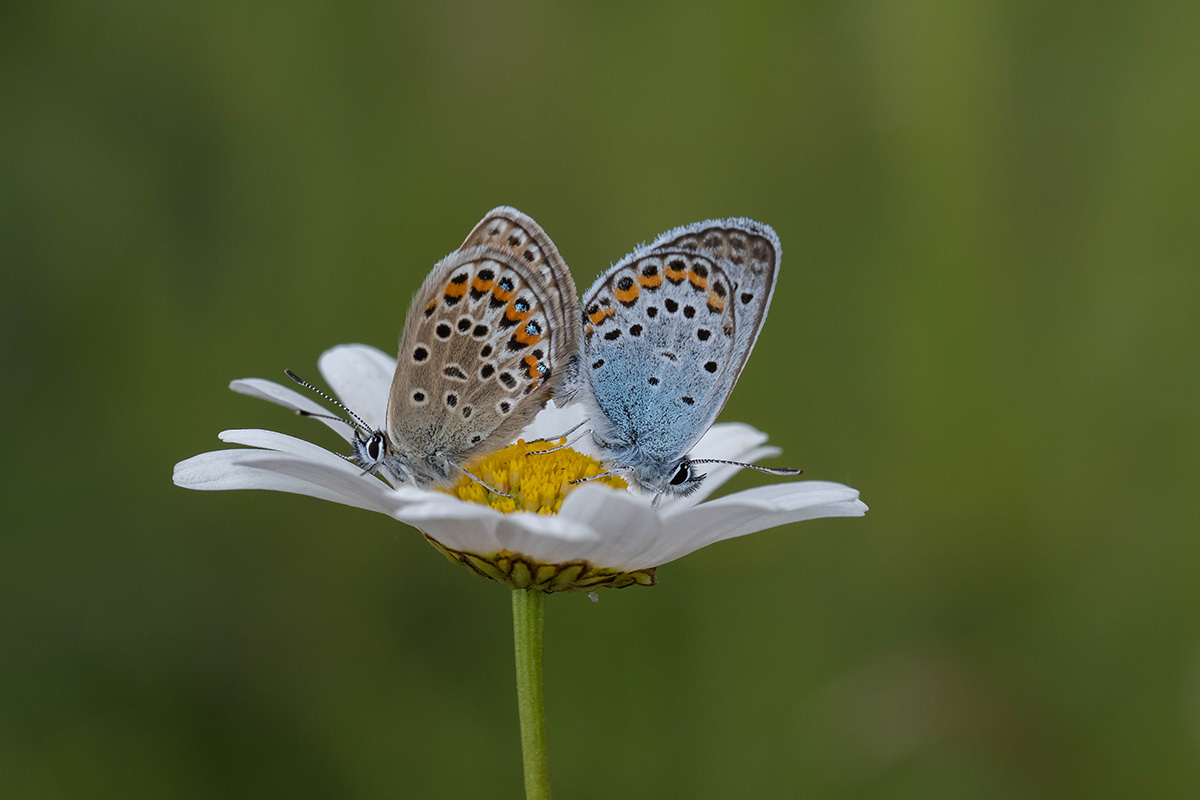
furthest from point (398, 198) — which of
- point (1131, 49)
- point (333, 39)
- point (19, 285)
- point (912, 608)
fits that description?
point (1131, 49)

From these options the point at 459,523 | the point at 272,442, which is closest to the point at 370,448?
the point at 272,442

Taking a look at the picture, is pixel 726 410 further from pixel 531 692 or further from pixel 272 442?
pixel 531 692

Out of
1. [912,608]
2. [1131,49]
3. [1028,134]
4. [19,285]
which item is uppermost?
[1131,49]

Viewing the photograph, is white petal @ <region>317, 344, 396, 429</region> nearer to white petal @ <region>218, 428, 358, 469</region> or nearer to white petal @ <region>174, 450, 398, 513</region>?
white petal @ <region>218, 428, 358, 469</region>

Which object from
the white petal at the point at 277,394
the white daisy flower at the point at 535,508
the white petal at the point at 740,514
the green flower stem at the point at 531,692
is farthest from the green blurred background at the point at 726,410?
the green flower stem at the point at 531,692

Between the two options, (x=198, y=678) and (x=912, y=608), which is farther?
(x=912, y=608)

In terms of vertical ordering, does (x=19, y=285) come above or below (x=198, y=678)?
above

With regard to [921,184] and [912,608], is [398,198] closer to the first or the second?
[921,184]
